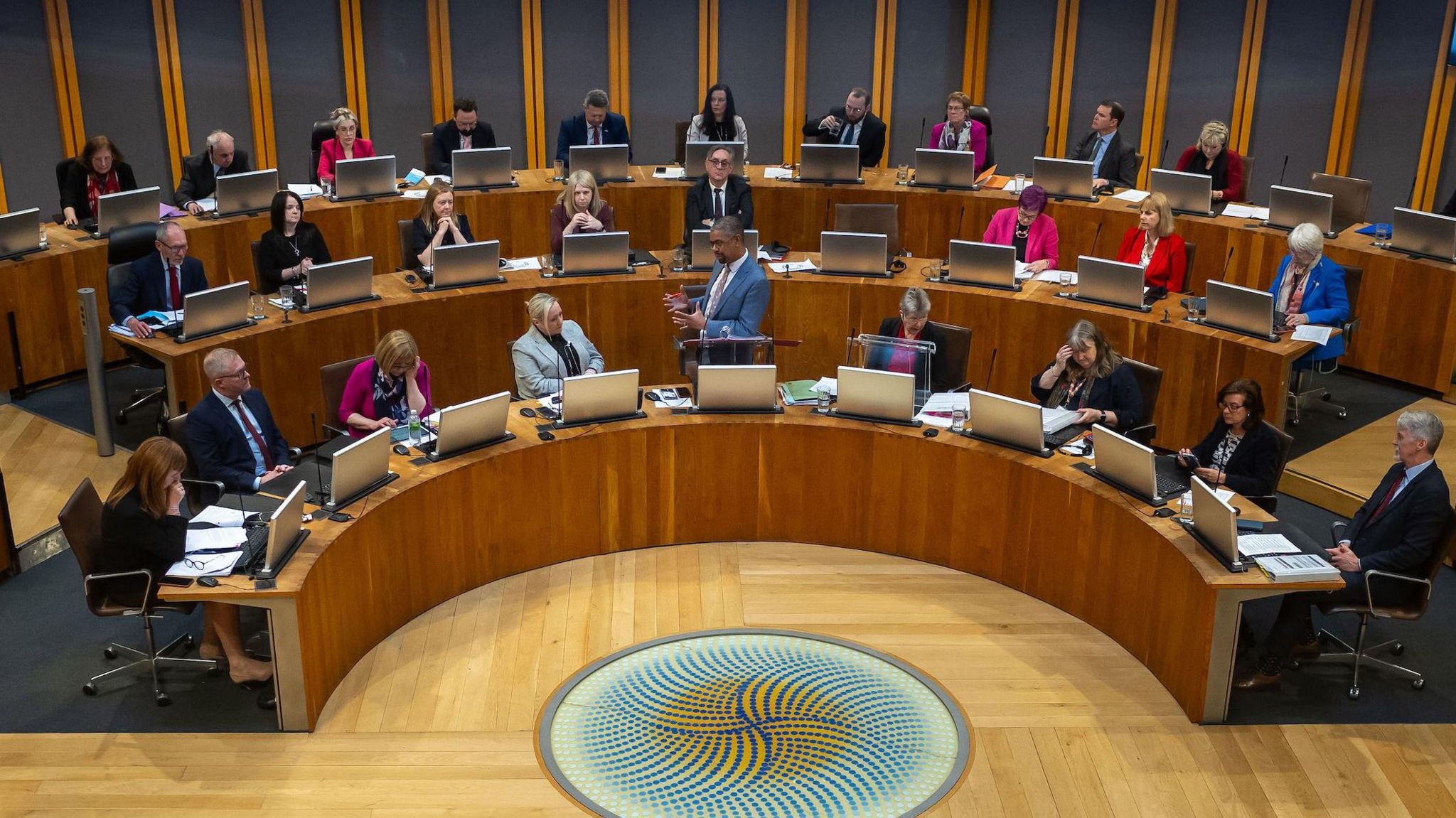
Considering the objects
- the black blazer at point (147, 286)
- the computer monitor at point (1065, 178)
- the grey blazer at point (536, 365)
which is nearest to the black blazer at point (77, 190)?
Result: the black blazer at point (147, 286)

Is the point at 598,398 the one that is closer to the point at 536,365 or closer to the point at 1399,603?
the point at 536,365

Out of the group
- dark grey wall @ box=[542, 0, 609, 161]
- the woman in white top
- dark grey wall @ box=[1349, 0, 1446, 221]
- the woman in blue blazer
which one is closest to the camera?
the woman in blue blazer

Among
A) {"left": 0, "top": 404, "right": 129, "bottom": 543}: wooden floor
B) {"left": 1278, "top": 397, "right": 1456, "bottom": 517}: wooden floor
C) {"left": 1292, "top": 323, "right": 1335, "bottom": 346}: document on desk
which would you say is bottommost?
{"left": 0, "top": 404, "right": 129, "bottom": 543}: wooden floor

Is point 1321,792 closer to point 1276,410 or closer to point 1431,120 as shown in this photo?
point 1276,410

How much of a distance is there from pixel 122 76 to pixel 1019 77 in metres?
7.66

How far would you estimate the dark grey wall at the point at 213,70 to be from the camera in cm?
1123

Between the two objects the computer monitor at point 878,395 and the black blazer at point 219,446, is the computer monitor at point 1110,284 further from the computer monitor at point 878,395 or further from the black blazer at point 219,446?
the black blazer at point 219,446

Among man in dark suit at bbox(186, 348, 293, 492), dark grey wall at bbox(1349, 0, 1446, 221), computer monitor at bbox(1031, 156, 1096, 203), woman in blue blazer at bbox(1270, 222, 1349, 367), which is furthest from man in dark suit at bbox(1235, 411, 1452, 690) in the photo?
dark grey wall at bbox(1349, 0, 1446, 221)

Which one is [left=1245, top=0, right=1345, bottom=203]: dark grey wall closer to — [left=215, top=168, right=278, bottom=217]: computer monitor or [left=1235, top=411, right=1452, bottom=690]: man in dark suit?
[left=1235, top=411, right=1452, bottom=690]: man in dark suit

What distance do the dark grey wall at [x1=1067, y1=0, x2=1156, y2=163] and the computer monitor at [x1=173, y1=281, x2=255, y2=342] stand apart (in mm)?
7684

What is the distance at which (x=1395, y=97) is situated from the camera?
10.9 metres

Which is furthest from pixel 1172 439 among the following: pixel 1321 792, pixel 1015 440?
pixel 1321 792

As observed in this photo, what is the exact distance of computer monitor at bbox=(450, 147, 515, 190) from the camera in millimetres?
9289

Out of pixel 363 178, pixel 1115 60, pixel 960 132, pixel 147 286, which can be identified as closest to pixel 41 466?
pixel 147 286
